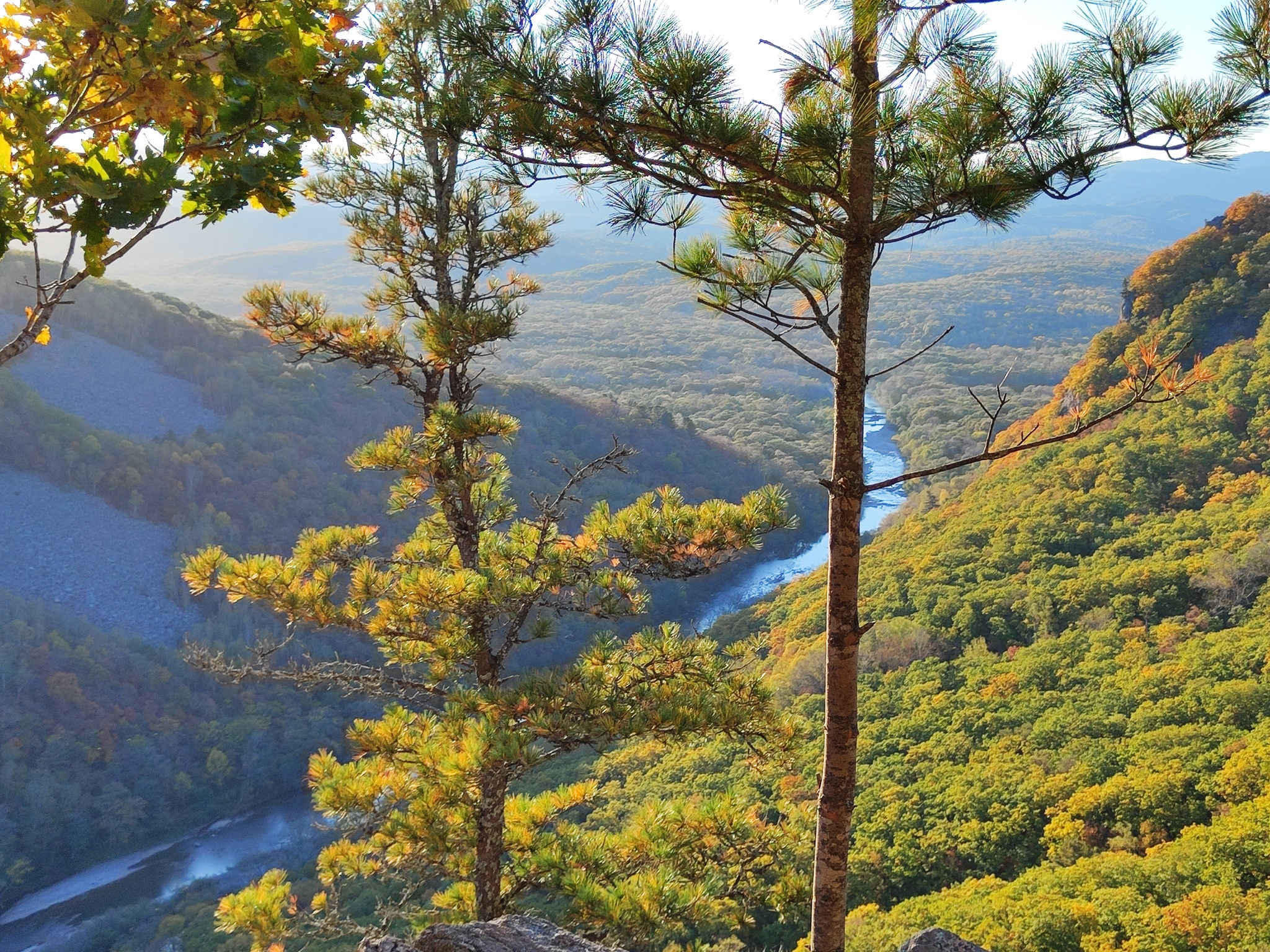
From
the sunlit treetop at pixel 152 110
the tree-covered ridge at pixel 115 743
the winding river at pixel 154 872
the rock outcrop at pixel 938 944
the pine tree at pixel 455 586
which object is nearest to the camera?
the sunlit treetop at pixel 152 110

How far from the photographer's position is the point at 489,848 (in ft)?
13.1

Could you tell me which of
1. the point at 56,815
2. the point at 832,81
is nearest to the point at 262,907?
the point at 832,81

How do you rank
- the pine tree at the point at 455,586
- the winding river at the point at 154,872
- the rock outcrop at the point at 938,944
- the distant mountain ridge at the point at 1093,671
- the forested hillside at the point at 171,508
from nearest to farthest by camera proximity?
1. the rock outcrop at the point at 938,944
2. the pine tree at the point at 455,586
3. the distant mountain ridge at the point at 1093,671
4. the winding river at the point at 154,872
5. the forested hillside at the point at 171,508

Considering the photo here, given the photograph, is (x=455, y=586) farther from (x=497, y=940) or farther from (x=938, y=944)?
(x=938, y=944)

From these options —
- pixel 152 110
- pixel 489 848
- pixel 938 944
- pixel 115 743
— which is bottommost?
pixel 115 743

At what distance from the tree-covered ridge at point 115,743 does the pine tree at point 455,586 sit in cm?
1628

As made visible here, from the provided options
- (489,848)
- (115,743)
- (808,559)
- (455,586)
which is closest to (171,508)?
(115,743)

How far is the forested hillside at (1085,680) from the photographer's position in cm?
798

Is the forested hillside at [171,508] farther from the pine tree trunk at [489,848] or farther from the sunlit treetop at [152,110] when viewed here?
the sunlit treetop at [152,110]

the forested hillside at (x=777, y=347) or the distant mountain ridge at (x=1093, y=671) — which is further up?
the forested hillside at (x=777, y=347)

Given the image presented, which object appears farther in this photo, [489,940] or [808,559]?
[808,559]

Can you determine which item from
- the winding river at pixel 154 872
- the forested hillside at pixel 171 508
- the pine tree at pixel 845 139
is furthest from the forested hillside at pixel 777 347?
the winding river at pixel 154 872

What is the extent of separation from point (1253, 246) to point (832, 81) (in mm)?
22651

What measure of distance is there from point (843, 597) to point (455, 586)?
6.01ft
